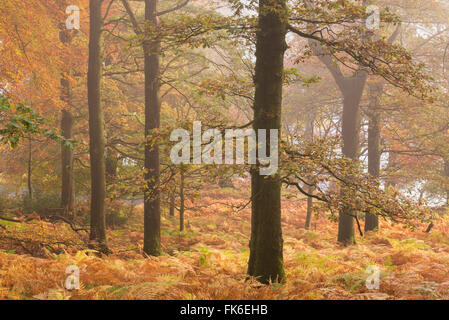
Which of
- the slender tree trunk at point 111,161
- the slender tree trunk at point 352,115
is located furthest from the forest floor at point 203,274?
the slender tree trunk at point 111,161

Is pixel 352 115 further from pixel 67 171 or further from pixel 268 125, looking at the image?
pixel 67 171

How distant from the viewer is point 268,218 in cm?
469

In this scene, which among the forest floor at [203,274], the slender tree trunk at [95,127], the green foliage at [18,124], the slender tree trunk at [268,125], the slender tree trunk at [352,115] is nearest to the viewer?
the green foliage at [18,124]

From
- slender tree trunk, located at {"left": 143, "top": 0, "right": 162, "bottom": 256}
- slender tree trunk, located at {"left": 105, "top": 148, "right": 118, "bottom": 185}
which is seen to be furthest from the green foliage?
slender tree trunk, located at {"left": 105, "top": 148, "right": 118, "bottom": 185}

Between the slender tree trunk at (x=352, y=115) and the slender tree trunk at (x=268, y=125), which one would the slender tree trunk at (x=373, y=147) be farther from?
the slender tree trunk at (x=268, y=125)

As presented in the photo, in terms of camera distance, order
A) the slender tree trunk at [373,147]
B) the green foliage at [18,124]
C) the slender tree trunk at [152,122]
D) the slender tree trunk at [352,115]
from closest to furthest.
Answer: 1. the green foliage at [18,124]
2. the slender tree trunk at [152,122]
3. the slender tree trunk at [352,115]
4. the slender tree trunk at [373,147]

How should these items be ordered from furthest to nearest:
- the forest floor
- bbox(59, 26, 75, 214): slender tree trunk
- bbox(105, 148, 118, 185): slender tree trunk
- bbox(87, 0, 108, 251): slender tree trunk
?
bbox(105, 148, 118, 185): slender tree trunk, bbox(59, 26, 75, 214): slender tree trunk, bbox(87, 0, 108, 251): slender tree trunk, the forest floor

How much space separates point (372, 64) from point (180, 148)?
2.95m

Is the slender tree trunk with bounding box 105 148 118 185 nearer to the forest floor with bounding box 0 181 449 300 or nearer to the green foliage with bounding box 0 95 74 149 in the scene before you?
the forest floor with bounding box 0 181 449 300

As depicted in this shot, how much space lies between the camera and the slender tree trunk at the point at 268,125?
15.3ft

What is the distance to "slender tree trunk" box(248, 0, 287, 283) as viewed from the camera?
4.67 m

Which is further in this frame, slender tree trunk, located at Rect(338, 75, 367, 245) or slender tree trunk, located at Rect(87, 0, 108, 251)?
slender tree trunk, located at Rect(338, 75, 367, 245)

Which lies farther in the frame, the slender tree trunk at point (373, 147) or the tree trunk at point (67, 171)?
the slender tree trunk at point (373, 147)

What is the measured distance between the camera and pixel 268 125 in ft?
15.3
